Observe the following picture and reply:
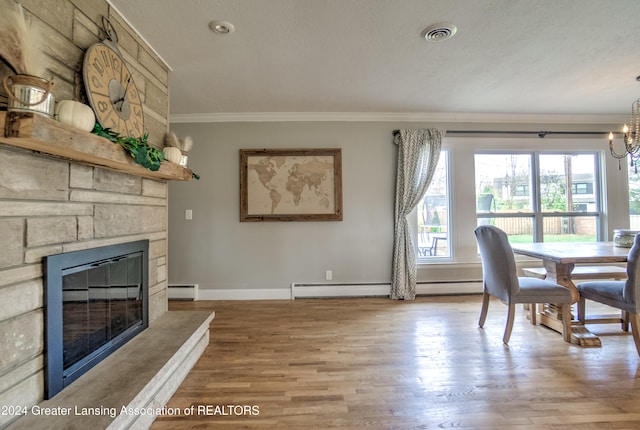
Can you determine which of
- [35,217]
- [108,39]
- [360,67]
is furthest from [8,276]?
[360,67]

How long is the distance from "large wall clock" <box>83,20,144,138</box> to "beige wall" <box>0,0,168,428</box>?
52mm

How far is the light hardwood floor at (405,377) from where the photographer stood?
4.84 feet

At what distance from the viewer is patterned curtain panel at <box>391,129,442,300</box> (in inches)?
140

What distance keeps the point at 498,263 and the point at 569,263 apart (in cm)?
60

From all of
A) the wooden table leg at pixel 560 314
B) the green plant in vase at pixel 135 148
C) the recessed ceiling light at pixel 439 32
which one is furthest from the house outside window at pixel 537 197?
the green plant in vase at pixel 135 148

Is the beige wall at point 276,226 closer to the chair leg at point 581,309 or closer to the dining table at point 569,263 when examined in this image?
the dining table at point 569,263

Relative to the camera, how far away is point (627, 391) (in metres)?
1.69

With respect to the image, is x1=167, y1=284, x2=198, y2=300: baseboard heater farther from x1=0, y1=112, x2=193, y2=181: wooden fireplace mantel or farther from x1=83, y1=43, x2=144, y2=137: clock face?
x1=0, y1=112, x2=193, y2=181: wooden fireplace mantel

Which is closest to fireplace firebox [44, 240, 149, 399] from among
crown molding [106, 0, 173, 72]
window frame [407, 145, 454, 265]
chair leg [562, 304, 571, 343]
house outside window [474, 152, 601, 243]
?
crown molding [106, 0, 173, 72]

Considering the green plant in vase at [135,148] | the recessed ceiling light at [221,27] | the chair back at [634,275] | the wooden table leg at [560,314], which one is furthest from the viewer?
the wooden table leg at [560,314]

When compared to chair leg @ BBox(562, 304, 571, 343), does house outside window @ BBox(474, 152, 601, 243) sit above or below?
above

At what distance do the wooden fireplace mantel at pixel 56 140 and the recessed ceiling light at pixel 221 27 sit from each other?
1.11 metres

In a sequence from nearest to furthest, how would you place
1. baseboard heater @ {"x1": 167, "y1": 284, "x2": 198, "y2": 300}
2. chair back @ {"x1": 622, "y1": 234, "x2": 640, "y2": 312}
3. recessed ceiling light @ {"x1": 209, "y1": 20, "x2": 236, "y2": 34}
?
recessed ceiling light @ {"x1": 209, "y1": 20, "x2": 236, "y2": 34}
chair back @ {"x1": 622, "y1": 234, "x2": 640, "y2": 312}
baseboard heater @ {"x1": 167, "y1": 284, "x2": 198, "y2": 300}

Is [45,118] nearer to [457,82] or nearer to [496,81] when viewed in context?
[457,82]
